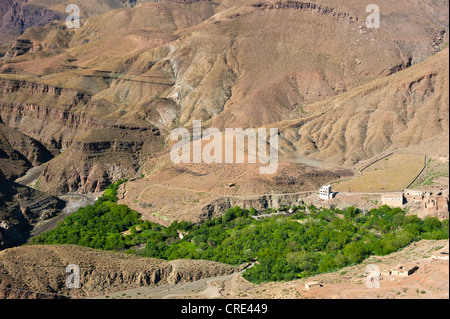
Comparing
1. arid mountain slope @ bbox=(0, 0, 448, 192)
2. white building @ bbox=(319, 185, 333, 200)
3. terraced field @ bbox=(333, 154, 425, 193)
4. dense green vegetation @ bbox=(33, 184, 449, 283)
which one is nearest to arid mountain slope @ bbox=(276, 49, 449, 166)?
arid mountain slope @ bbox=(0, 0, 448, 192)

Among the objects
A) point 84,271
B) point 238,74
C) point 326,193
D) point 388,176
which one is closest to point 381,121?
point 388,176

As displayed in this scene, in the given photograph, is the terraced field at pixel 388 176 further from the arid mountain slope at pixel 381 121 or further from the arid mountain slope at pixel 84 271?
the arid mountain slope at pixel 84 271

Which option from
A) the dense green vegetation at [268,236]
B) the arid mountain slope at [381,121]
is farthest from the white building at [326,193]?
the arid mountain slope at [381,121]

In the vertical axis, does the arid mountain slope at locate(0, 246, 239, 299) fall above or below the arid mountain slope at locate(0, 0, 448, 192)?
below

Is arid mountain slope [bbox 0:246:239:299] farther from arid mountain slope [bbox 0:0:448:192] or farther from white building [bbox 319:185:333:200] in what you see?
arid mountain slope [bbox 0:0:448:192]

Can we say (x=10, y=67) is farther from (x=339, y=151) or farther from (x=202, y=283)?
(x=202, y=283)

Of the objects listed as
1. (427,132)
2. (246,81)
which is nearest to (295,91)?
(246,81)

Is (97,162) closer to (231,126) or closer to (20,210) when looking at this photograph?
(20,210)
